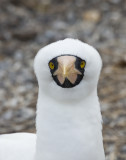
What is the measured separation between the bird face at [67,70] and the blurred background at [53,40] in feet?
5.49

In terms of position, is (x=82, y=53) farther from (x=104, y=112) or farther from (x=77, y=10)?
(x=77, y=10)

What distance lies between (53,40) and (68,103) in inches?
165

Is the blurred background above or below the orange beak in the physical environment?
above

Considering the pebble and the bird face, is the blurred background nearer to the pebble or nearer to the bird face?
the pebble

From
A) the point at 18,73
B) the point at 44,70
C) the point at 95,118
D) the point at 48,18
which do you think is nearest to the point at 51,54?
the point at 44,70

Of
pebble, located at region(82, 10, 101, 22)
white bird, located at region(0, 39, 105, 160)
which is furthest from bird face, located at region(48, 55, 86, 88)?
pebble, located at region(82, 10, 101, 22)

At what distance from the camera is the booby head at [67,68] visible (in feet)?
11.9

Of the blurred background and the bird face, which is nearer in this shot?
the bird face

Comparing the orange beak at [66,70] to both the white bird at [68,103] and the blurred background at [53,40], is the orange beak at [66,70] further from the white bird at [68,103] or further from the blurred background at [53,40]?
the blurred background at [53,40]

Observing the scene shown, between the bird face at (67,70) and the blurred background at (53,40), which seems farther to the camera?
the blurred background at (53,40)

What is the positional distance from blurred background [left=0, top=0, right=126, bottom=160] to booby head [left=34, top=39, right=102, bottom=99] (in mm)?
1610

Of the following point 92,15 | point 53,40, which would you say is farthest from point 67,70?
point 92,15

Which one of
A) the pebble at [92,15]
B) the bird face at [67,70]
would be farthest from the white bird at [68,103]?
the pebble at [92,15]

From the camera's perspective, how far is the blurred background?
19.2 feet
